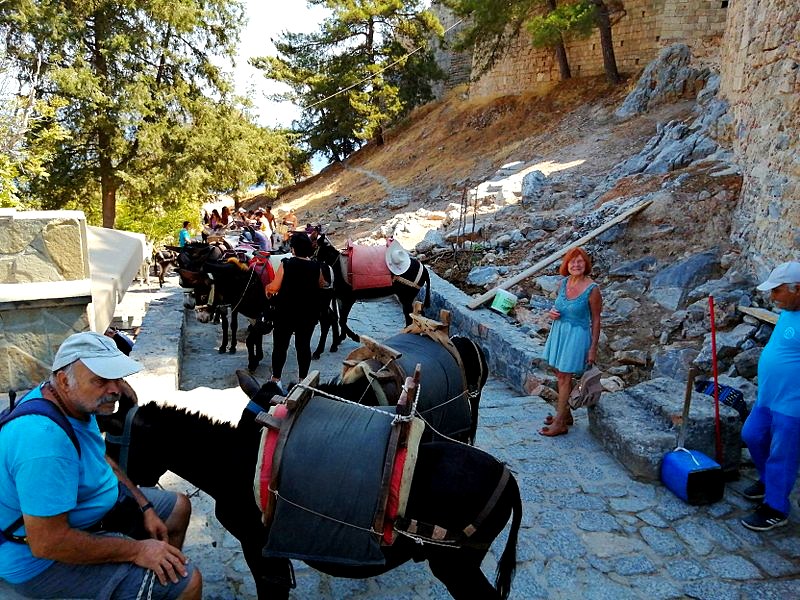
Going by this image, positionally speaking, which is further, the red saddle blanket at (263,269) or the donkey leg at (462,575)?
the red saddle blanket at (263,269)

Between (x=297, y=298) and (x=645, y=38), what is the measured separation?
68.9ft

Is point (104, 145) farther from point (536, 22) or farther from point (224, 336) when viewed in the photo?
point (224, 336)

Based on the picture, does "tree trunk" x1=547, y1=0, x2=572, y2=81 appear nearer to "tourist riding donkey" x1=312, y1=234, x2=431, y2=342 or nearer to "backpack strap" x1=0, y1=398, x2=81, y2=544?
"tourist riding donkey" x1=312, y1=234, x2=431, y2=342

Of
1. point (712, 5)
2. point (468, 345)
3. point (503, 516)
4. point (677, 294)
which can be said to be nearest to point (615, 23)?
point (712, 5)

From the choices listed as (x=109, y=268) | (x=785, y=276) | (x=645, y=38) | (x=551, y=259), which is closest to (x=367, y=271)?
(x=551, y=259)

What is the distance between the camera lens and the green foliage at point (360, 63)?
1195 inches

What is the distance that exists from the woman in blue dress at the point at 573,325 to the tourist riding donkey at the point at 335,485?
2.18 metres

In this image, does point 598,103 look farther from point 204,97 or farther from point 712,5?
point 204,97

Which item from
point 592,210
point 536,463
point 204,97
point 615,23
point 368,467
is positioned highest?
point 615,23

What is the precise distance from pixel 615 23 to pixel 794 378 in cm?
2226

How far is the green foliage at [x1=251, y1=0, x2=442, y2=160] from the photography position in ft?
99.6

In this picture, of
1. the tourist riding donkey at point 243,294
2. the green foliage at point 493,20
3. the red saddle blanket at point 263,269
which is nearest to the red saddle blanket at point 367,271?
the tourist riding donkey at point 243,294

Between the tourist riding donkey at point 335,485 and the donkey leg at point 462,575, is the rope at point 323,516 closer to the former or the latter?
the tourist riding donkey at point 335,485

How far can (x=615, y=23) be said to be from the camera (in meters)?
21.7
